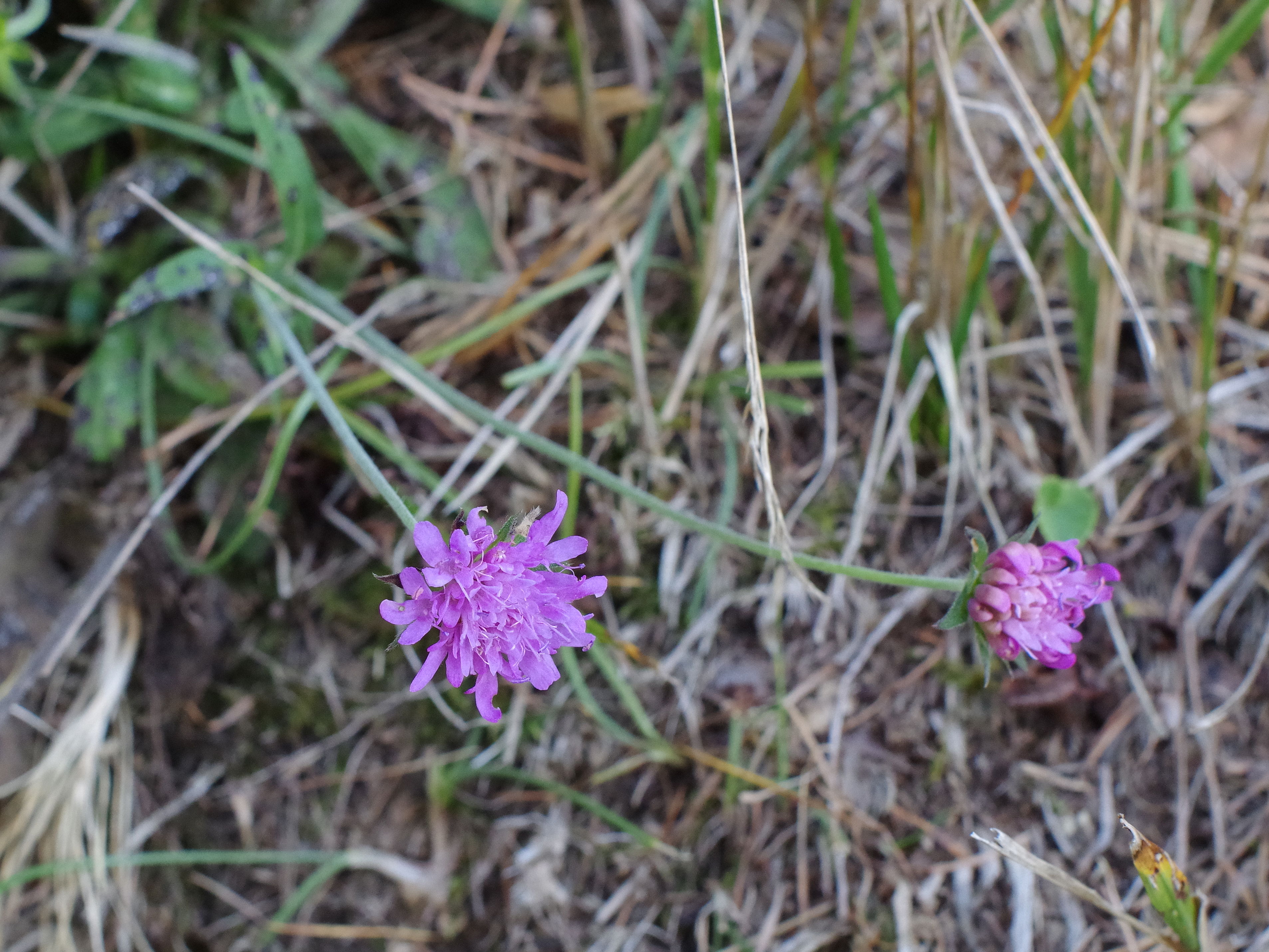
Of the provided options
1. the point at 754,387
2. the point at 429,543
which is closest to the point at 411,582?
the point at 429,543

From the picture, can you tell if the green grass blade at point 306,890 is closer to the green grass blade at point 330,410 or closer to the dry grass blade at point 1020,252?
the green grass blade at point 330,410

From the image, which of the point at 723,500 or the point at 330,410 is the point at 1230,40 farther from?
the point at 330,410

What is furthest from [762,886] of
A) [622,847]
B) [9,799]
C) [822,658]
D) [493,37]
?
[493,37]

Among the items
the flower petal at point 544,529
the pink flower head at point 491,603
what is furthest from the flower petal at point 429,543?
the flower petal at point 544,529

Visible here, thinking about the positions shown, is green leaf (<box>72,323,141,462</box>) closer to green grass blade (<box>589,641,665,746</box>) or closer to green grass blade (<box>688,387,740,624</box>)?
green grass blade (<box>589,641,665,746</box>)

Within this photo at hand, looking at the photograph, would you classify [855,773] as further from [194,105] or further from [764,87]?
[194,105]
